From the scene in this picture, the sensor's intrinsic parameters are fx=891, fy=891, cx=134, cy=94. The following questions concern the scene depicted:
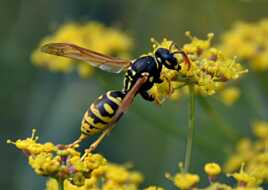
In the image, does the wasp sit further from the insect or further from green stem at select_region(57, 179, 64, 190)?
green stem at select_region(57, 179, 64, 190)

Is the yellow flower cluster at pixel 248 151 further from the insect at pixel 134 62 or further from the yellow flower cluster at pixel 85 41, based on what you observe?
the yellow flower cluster at pixel 85 41

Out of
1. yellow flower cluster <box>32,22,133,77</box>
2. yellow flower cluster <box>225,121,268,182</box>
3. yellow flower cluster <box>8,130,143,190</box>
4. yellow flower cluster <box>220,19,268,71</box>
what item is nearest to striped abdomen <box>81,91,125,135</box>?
yellow flower cluster <box>8,130,143,190</box>

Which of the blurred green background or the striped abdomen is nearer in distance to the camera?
the striped abdomen

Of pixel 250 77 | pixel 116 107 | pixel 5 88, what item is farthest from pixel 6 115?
pixel 116 107

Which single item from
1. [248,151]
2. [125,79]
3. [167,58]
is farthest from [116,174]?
[248,151]

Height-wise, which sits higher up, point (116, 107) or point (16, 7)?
point (16, 7)

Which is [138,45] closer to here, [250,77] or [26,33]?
[26,33]

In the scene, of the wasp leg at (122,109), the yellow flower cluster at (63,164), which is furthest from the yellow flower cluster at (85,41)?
the yellow flower cluster at (63,164)
